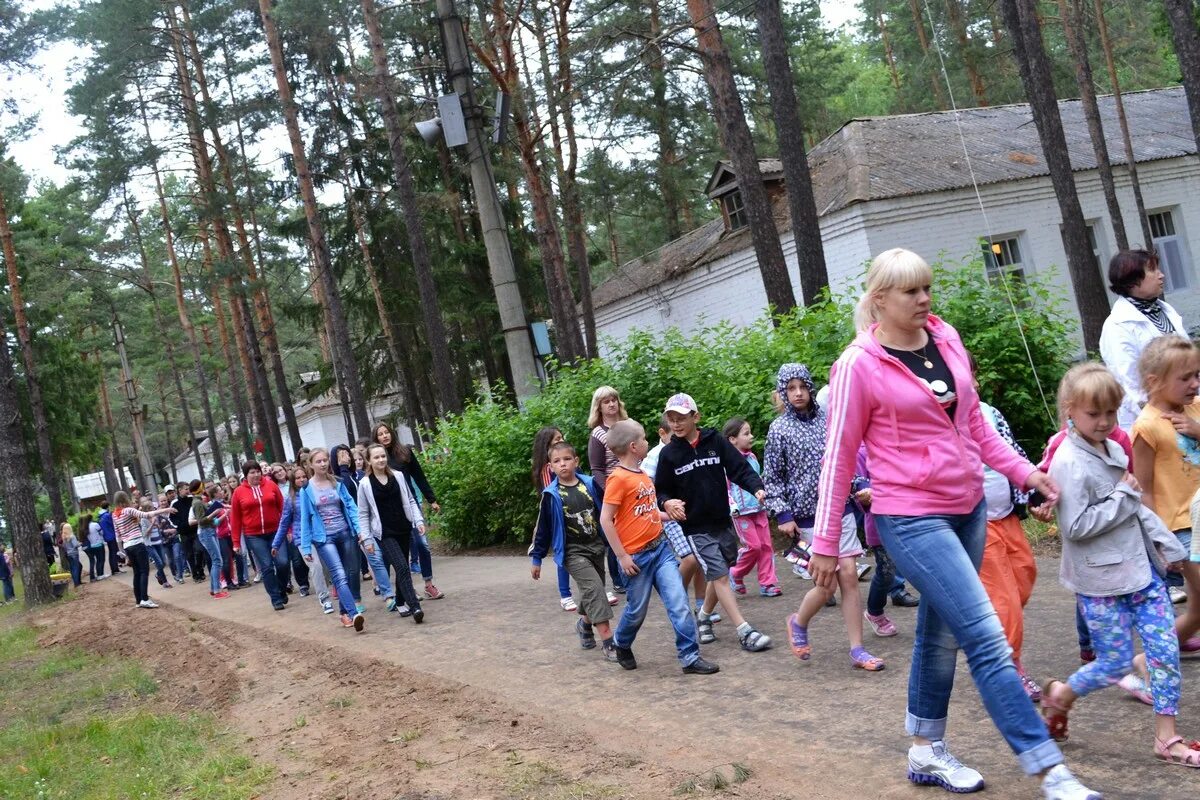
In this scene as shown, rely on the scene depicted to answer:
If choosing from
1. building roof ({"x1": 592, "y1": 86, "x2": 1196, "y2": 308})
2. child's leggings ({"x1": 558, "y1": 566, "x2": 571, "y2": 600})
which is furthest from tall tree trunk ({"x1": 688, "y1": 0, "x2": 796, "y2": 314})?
building roof ({"x1": 592, "y1": 86, "x2": 1196, "y2": 308})

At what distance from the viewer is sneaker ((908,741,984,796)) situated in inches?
179

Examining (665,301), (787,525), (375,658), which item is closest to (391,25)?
(665,301)

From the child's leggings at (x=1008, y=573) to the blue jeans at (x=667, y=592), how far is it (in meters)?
2.46

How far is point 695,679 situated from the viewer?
7.44 meters

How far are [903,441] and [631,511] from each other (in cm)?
357

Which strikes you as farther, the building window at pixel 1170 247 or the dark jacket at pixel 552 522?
the building window at pixel 1170 247

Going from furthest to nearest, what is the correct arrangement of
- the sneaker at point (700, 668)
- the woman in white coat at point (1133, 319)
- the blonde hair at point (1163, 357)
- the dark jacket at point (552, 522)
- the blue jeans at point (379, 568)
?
1. the blue jeans at point (379, 568)
2. the dark jacket at point (552, 522)
3. the sneaker at point (700, 668)
4. the woman in white coat at point (1133, 319)
5. the blonde hair at point (1163, 357)

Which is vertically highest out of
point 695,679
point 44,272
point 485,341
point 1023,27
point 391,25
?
point 391,25

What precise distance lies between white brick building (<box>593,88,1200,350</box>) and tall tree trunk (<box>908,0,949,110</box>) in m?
5.99

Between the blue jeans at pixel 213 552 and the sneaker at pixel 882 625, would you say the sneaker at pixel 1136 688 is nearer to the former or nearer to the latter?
the sneaker at pixel 882 625

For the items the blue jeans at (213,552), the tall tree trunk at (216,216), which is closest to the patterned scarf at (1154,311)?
the blue jeans at (213,552)

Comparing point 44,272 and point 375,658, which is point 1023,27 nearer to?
point 375,658

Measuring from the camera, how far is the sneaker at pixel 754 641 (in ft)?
25.8

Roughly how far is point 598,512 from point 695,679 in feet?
6.06
